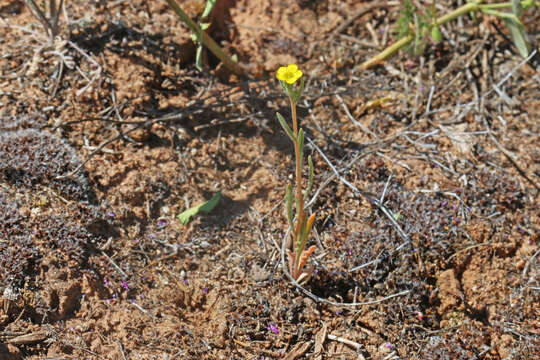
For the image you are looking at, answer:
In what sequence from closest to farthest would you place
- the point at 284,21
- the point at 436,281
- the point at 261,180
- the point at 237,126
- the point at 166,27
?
the point at 436,281, the point at 261,180, the point at 237,126, the point at 166,27, the point at 284,21

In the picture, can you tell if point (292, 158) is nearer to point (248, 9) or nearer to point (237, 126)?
point (237, 126)

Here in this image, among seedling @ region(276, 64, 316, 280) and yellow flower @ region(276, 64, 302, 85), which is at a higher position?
yellow flower @ region(276, 64, 302, 85)

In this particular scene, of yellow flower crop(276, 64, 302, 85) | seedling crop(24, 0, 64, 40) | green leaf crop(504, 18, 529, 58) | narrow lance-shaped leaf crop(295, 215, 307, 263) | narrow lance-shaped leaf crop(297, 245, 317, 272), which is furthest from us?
green leaf crop(504, 18, 529, 58)

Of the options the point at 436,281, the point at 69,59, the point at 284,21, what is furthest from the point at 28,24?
the point at 436,281

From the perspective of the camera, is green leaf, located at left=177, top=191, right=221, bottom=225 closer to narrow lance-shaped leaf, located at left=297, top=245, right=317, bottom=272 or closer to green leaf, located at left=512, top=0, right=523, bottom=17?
narrow lance-shaped leaf, located at left=297, top=245, right=317, bottom=272

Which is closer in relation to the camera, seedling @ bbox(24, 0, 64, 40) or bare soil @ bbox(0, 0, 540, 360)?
bare soil @ bbox(0, 0, 540, 360)

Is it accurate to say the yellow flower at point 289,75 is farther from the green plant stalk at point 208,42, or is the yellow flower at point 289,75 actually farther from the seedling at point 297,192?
the green plant stalk at point 208,42

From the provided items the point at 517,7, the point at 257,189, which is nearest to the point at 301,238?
the point at 257,189

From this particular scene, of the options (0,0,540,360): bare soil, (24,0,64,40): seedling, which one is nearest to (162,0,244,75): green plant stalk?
(0,0,540,360): bare soil
